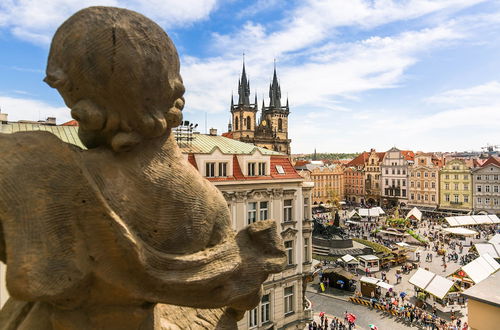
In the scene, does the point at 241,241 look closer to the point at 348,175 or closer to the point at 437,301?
the point at 437,301

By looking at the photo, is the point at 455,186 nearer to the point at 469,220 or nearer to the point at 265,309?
the point at 469,220

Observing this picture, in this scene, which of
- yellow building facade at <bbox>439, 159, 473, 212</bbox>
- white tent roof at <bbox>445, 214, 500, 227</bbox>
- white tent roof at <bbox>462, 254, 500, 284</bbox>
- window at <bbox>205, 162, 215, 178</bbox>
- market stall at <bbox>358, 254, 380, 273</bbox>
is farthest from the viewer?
yellow building facade at <bbox>439, 159, 473, 212</bbox>

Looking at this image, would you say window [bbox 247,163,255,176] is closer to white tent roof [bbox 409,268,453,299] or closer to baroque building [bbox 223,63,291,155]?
white tent roof [bbox 409,268,453,299]

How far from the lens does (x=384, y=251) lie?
32.9 meters

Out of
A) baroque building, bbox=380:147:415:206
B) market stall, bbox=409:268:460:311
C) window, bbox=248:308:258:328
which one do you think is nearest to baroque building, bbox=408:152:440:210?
baroque building, bbox=380:147:415:206

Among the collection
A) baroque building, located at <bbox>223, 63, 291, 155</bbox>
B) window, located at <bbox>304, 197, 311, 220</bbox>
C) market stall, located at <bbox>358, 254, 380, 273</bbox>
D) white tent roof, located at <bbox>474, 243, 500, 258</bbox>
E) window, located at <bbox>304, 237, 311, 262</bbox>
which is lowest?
market stall, located at <bbox>358, 254, 380, 273</bbox>

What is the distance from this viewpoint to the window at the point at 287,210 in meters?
17.3

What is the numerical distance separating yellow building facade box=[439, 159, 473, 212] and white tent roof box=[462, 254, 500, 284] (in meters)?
40.2

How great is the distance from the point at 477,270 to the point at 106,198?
25.4m

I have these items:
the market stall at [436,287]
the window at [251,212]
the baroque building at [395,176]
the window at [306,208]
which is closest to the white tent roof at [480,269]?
the market stall at [436,287]

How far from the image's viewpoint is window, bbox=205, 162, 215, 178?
14.9m

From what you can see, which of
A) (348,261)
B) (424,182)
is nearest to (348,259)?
(348,261)

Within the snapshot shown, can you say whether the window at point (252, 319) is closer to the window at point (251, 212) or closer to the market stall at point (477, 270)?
the window at point (251, 212)

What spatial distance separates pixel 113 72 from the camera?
280 cm
